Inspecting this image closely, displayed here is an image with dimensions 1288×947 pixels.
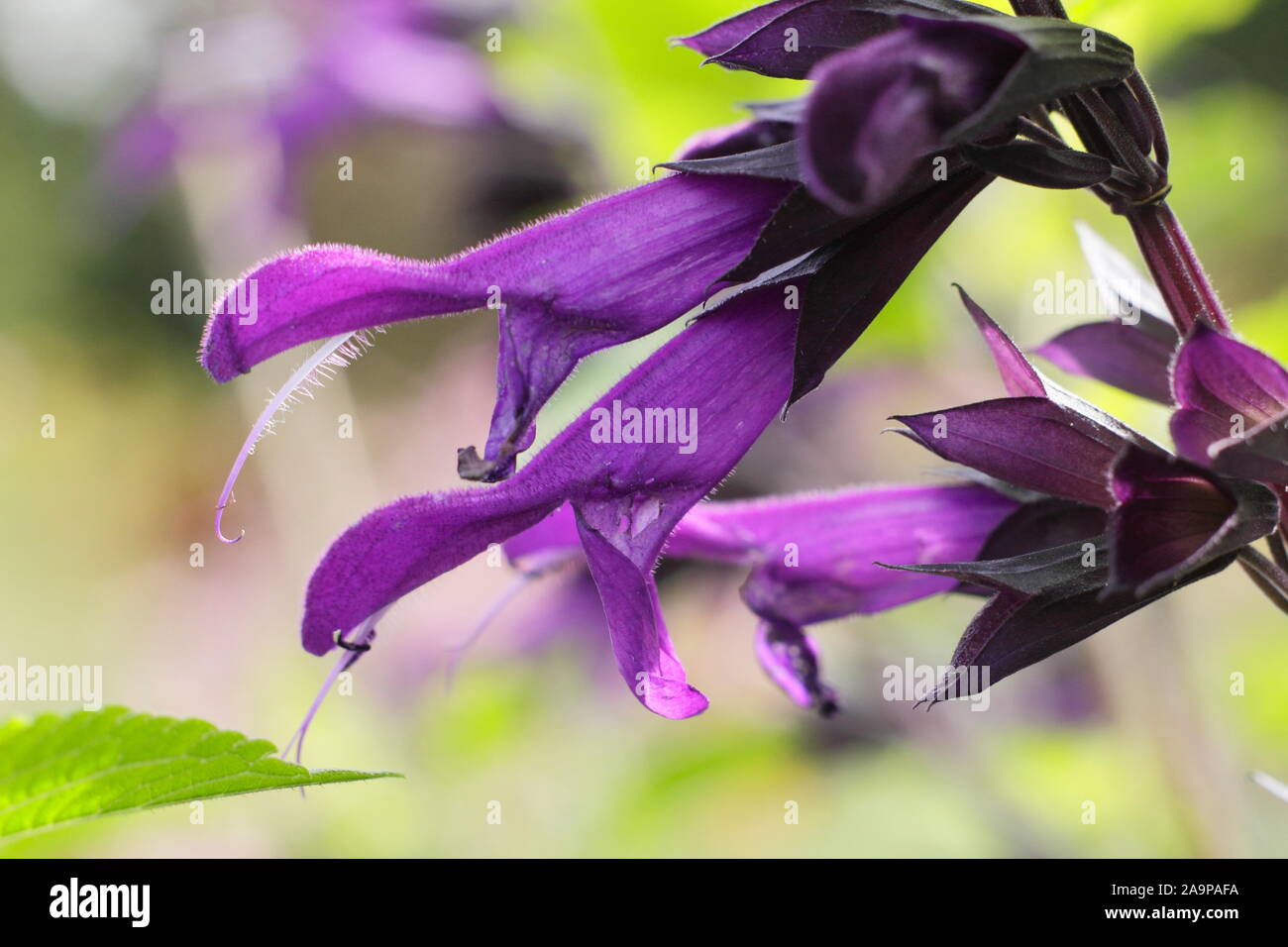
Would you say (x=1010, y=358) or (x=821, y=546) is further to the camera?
(x=821, y=546)

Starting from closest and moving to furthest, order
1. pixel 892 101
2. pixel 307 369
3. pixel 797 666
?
pixel 892 101 < pixel 307 369 < pixel 797 666

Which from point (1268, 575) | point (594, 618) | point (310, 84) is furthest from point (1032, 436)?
point (310, 84)

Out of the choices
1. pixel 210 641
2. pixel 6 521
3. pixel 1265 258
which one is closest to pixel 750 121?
pixel 1265 258

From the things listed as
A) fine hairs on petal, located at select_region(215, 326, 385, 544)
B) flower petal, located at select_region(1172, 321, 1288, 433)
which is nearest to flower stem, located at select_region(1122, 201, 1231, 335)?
flower petal, located at select_region(1172, 321, 1288, 433)

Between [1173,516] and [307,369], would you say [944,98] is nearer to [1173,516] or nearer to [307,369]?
[1173,516]

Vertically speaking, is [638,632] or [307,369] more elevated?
[307,369]
